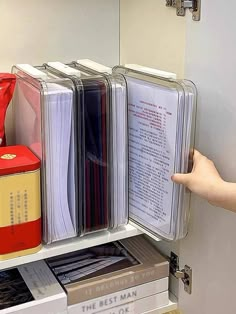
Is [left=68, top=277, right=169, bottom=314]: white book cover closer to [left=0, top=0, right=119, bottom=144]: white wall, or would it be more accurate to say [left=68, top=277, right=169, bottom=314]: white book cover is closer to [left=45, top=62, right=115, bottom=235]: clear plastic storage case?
[left=45, top=62, right=115, bottom=235]: clear plastic storage case

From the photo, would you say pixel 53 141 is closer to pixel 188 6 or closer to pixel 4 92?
pixel 4 92

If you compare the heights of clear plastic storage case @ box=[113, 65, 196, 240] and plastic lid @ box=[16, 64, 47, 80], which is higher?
plastic lid @ box=[16, 64, 47, 80]

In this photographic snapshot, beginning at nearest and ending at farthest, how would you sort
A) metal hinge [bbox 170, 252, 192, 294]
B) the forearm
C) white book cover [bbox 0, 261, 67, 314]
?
1. the forearm
2. white book cover [bbox 0, 261, 67, 314]
3. metal hinge [bbox 170, 252, 192, 294]

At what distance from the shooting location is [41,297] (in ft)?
3.12

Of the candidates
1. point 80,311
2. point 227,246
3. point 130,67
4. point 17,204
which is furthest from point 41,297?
point 130,67

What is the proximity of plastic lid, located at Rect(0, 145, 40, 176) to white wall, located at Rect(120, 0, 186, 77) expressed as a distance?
1.02 feet

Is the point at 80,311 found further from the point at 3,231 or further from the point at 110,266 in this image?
the point at 3,231

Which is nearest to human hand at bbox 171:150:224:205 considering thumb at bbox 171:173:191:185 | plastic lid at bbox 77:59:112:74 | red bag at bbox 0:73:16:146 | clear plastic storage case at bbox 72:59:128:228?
thumb at bbox 171:173:191:185

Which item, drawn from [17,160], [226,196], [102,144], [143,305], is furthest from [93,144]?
[143,305]

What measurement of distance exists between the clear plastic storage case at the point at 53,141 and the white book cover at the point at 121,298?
0.15 metres

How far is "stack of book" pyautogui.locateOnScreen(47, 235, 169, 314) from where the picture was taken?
3.26ft

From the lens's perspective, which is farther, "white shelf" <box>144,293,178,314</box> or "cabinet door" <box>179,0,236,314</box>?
"white shelf" <box>144,293,178,314</box>

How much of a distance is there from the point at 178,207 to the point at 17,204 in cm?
28

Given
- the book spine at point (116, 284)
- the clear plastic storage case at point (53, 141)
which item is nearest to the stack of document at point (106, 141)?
the clear plastic storage case at point (53, 141)
